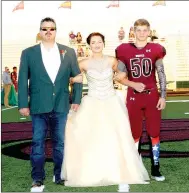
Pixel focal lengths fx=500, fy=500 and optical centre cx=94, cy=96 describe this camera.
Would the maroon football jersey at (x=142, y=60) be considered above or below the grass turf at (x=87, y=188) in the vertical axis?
above

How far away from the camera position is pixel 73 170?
518 cm

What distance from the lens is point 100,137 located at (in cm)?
519

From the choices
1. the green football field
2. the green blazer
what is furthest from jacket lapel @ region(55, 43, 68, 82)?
the green football field

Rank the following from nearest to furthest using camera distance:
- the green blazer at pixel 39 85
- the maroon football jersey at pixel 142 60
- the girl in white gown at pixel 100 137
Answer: the green blazer at pixel 39 85, the girl in white gown at pixel 100 137, the maroon football jersey at pixel 142 60

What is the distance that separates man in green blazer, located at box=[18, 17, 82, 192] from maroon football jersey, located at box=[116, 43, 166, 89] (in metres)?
0.57

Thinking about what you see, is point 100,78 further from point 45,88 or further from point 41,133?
point 41,133

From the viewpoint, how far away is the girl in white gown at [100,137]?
5.12 meters

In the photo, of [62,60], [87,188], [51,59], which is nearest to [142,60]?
[62,60]

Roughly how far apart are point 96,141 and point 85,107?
0.38 metres

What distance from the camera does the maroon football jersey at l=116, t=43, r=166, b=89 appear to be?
5285 millimetres

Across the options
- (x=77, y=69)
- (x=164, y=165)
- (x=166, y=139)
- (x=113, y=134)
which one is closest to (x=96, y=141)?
(x=113, y=134)

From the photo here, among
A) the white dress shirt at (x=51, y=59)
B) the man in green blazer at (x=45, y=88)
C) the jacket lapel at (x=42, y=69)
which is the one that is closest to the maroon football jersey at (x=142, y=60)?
the man in green blazer at (x=45, y=88)

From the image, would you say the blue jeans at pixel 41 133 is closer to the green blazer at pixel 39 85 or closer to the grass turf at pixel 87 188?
the green blazer at pixel 39 85

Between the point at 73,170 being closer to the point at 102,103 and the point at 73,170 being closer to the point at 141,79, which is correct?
the point at 102,103
